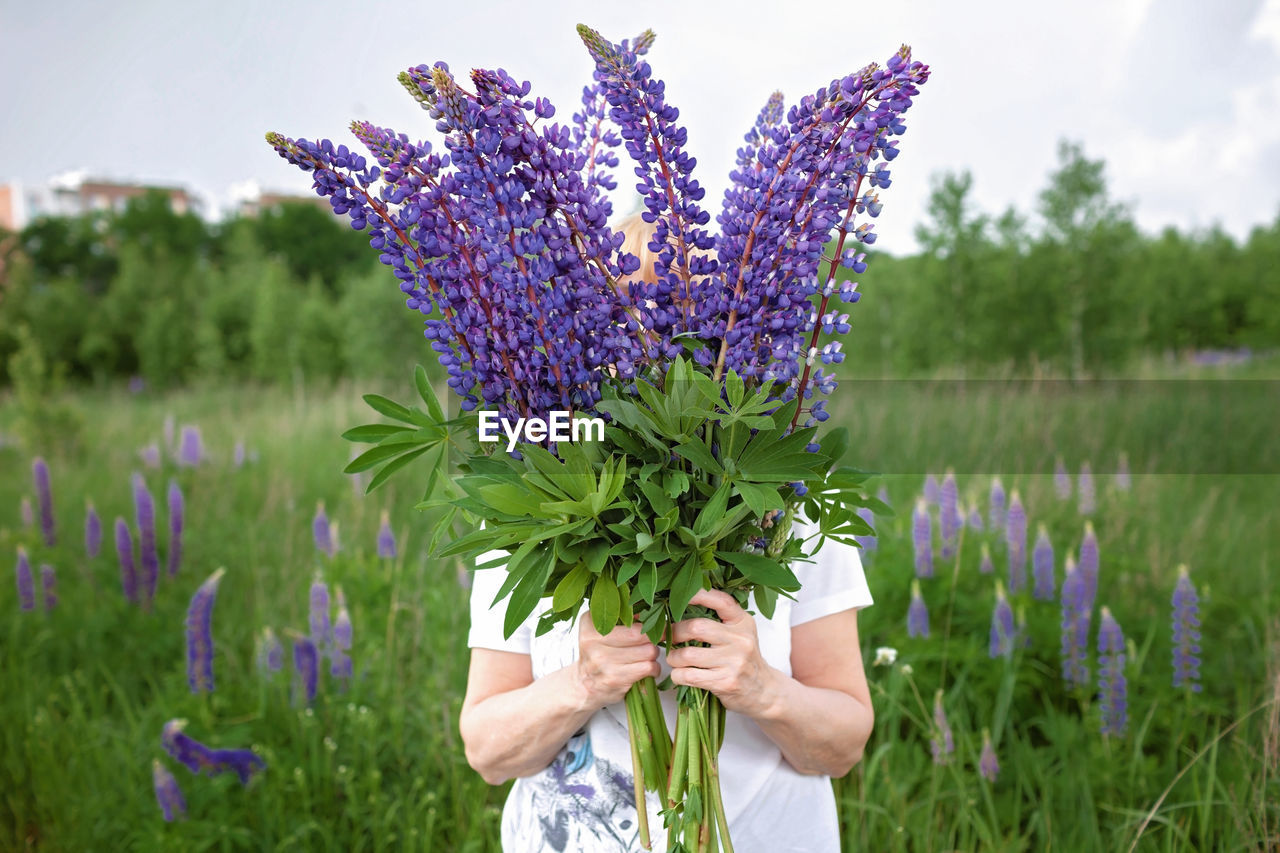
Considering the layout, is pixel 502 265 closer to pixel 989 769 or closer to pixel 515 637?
pixel 515 637

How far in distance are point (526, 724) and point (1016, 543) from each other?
1843 mm

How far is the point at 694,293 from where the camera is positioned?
85 centimetres

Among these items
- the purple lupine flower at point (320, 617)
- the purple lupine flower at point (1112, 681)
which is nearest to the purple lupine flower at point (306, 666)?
the purple lupine flower at point (320, 617)

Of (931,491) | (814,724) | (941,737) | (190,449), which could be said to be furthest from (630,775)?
(190,449)

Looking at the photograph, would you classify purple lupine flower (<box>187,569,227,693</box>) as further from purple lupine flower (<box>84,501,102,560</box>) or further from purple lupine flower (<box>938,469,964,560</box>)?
purple lupine flower (<box>938,469,964,560</box>)

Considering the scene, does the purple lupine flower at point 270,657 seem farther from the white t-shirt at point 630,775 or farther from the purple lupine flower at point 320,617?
the white t-shirt at point 630,775

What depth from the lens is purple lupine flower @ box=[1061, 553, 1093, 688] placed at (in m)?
2.24

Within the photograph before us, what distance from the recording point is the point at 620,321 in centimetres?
86

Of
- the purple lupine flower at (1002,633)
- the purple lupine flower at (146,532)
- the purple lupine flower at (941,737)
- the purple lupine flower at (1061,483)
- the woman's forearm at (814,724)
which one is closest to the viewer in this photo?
the woman's forearm at (814,724)

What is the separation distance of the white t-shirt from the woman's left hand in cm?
26

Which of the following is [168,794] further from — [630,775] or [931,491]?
[931,491]

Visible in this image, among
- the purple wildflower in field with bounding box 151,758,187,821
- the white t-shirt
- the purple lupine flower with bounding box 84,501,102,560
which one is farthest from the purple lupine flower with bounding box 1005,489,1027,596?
the purple lupine flower with bounding box 84,501,102,560

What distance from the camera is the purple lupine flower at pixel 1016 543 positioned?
239cm

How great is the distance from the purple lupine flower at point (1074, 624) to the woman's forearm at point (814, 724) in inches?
50.7
